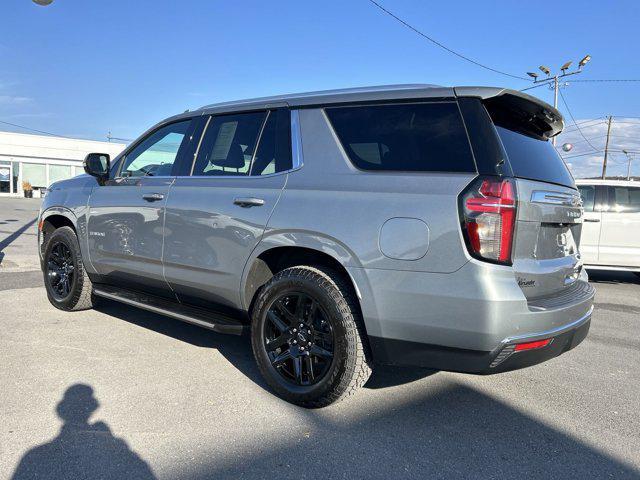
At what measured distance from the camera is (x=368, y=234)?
288cm

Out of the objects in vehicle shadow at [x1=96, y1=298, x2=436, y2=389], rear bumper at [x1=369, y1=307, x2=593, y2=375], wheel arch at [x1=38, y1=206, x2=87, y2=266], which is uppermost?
wheel arch at [x1=38, y1=206, x2=87, y2=266]

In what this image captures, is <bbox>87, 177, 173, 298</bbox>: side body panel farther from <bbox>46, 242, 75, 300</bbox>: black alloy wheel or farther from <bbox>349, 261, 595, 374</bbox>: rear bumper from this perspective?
<bbox>349, 261, 595, 374</bbox>: rear bumper

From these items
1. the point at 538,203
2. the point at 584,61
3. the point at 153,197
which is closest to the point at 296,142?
the point at 153,197

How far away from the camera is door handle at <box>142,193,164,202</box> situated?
408 cm

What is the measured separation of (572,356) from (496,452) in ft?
7.30

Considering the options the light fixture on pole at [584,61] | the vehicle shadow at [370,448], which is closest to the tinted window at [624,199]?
the vehicle shadow at [370,448]

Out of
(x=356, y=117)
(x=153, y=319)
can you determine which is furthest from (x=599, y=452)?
Result: (x=153, y=319)

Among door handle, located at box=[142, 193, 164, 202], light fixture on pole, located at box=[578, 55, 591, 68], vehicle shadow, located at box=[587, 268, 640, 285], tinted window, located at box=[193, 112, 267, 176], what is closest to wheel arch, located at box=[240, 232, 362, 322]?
tinted window, located at box=[193, 112, 267, 176]

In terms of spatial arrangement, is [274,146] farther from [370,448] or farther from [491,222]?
[370,448]

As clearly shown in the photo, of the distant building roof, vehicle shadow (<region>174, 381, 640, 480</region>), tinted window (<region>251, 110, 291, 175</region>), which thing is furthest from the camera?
the distant building roof

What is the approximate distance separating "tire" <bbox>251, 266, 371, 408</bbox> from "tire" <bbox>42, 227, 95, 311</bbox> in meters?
2.44

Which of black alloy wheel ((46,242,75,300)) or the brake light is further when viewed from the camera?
black alloy wheel ((46,242,75,300))

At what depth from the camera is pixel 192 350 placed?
4.28 m

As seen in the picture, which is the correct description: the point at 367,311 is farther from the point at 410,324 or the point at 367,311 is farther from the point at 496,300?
the point at 496,300
